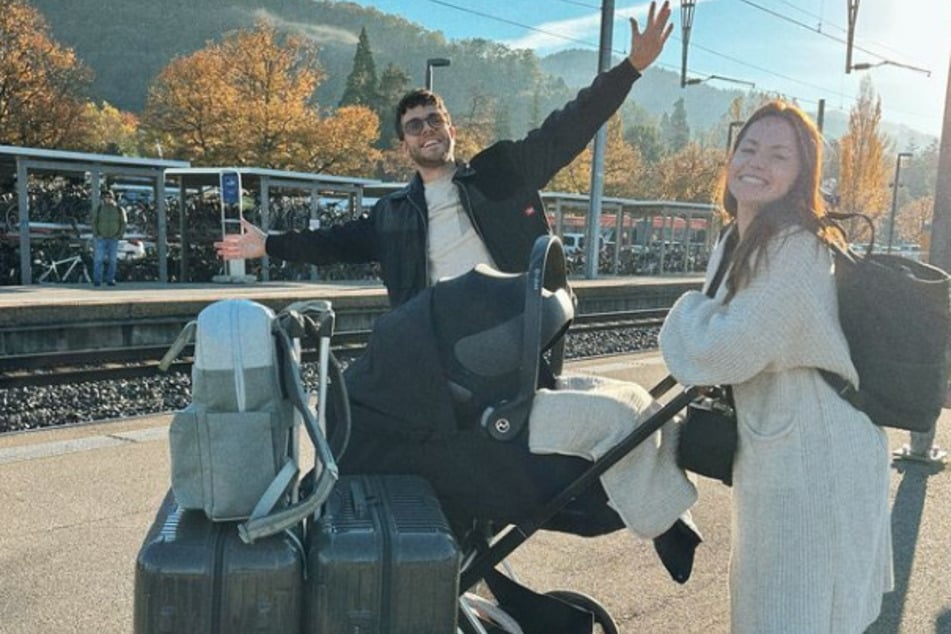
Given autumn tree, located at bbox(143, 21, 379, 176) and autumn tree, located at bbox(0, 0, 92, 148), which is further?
autumn tree, located at bbox(143, 21, 379, 176)

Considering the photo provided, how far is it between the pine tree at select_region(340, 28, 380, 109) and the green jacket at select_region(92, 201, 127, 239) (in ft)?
230

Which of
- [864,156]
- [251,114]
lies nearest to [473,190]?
[251,114]

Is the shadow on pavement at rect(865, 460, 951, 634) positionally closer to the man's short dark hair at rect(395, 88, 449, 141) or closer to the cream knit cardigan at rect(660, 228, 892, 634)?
the cream knit cardigan at rect(660, 228, 892, 634)

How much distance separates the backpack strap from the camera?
180cm

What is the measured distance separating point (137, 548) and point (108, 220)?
47.6 ft

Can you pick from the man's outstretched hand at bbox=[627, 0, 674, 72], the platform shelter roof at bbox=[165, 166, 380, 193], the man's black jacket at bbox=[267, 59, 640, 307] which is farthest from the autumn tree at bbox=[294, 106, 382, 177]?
the man's outstretched hand at bbox=[627, 0, 674, 72]

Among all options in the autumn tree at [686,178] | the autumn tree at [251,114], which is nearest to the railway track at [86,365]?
the autumn tree at [251,114]

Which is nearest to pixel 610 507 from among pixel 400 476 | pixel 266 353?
pixel 400 476

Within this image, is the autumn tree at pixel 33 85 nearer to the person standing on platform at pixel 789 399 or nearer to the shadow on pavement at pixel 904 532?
the shadow on pavement at pixel 904 532

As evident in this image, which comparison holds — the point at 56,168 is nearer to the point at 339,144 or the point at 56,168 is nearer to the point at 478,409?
the point at 478,409

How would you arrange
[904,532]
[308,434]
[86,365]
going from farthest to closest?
[86,365], [904,532], [308,434]

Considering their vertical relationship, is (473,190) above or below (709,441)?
above

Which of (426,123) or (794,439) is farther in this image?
(426,123)

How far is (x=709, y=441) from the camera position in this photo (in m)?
2.25
